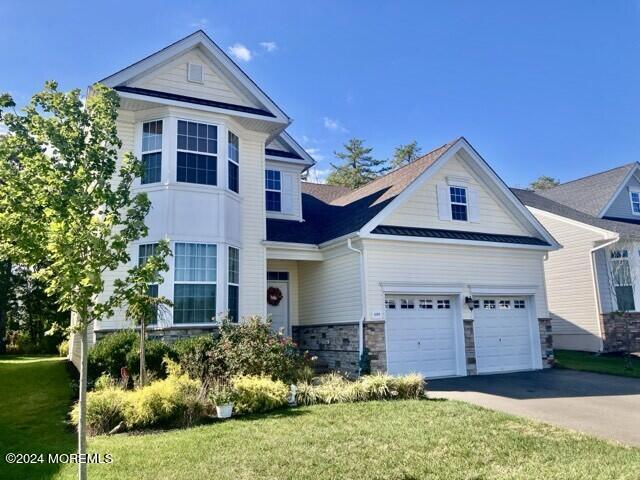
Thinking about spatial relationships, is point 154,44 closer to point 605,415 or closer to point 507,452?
point 507,452

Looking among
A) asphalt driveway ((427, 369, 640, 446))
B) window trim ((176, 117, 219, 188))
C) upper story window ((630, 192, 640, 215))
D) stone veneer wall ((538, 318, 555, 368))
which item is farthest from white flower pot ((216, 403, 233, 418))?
upper story window ((630, 192, 640, 215))

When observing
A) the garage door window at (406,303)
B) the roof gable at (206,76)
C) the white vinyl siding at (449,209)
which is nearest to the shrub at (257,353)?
the garage door window at (406,303)

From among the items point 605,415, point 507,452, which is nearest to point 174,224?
point 507,452

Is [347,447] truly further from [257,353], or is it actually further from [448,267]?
[448,267]

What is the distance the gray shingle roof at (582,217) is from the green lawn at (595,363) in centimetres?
495

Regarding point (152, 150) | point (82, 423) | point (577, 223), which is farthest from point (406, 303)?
point (82, 423)

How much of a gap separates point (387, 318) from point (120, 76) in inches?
386

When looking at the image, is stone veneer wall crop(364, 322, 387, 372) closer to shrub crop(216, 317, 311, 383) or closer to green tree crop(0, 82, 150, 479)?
shrub crop(216, 317, 311, 383)

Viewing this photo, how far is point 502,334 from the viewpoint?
15344 mm

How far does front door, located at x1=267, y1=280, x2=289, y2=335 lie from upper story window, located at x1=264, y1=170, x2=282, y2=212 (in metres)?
2.57

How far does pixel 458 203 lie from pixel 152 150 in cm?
954

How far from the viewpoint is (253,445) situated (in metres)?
6.80

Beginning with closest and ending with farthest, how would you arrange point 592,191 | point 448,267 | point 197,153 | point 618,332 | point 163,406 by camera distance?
1. point 163,406
2. point 197,153
3. point 448,267
4. point 618,332
5. point 592,191

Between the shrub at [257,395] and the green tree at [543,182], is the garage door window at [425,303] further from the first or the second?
the green tree at [543,182]
